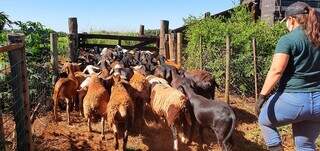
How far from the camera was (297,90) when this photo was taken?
13.9ft

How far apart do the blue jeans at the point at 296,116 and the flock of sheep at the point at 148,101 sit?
7.28ft

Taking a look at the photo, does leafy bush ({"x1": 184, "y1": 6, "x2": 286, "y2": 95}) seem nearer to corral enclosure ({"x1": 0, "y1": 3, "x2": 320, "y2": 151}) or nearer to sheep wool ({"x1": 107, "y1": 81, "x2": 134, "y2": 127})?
corral enclosure ({"x1": 0, "y1": 3, "x2": 320, "y2": 151})

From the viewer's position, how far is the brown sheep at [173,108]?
7504 millimetres

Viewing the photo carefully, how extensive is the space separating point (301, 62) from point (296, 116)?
0.54m

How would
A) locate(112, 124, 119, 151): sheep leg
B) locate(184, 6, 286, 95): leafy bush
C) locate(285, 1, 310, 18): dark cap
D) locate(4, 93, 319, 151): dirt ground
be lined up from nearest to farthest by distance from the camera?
locate(285, 1, 310, 18): dark cap, locate(112, 124, 119, 151): sheep leg, locate(4, 93, 319, 151): dirt ground, locate(184, 6, 286, 95): leafy bush

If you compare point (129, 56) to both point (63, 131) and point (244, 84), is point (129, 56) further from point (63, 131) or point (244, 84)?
point (63, 131)

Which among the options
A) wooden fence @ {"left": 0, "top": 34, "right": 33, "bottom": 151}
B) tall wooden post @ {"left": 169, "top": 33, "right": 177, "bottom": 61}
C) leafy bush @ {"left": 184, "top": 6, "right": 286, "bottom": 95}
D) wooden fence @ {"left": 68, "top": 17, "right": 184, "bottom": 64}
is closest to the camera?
wooden fence @ {"left": 0, "top": 34, "right": 33, "bottom": 151}

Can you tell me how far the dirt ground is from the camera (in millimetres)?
7434

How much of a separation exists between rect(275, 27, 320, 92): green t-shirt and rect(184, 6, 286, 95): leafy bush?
872 cm

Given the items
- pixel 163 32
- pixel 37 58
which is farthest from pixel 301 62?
pixel 163 32

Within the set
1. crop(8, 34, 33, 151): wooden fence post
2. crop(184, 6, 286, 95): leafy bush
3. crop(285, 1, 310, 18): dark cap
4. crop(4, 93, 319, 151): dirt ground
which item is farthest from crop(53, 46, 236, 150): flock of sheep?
crop(184, 6, 286, 95): leafy bush

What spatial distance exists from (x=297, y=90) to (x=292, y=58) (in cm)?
32

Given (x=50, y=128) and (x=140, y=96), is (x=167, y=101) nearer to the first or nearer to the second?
(x=140, y=96)

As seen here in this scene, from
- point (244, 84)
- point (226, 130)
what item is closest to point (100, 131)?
point (226, 130)
